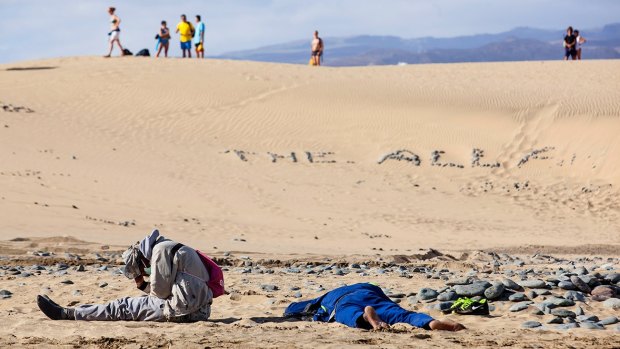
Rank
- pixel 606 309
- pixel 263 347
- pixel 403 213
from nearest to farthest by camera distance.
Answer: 1. pixel 263 347
2. pixel 606 309
3. pixel 403 213

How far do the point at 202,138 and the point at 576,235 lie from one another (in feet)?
33.9

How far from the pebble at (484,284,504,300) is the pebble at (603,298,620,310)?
93 centimetres

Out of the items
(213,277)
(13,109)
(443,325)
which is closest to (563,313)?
(443,325)

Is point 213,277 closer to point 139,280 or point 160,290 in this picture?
point 160,290

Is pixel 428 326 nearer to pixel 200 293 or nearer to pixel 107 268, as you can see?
pixel 200 293

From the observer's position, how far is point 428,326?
7.04 m

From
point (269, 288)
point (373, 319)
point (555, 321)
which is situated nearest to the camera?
point (373, 319)

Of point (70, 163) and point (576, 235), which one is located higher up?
point (70, 163)

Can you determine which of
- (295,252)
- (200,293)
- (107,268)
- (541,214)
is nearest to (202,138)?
(541,214)

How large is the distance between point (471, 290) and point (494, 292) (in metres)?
0.25

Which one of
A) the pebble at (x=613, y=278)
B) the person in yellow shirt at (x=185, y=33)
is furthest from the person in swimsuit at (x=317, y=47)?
the pebble at (x=613, y=278)

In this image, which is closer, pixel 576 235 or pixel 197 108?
pixel 576 235

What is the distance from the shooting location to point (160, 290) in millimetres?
7512

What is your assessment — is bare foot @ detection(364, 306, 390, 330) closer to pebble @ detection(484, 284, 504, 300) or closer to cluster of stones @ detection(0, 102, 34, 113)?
pebble @ detection(484, 284, 504, 300)
